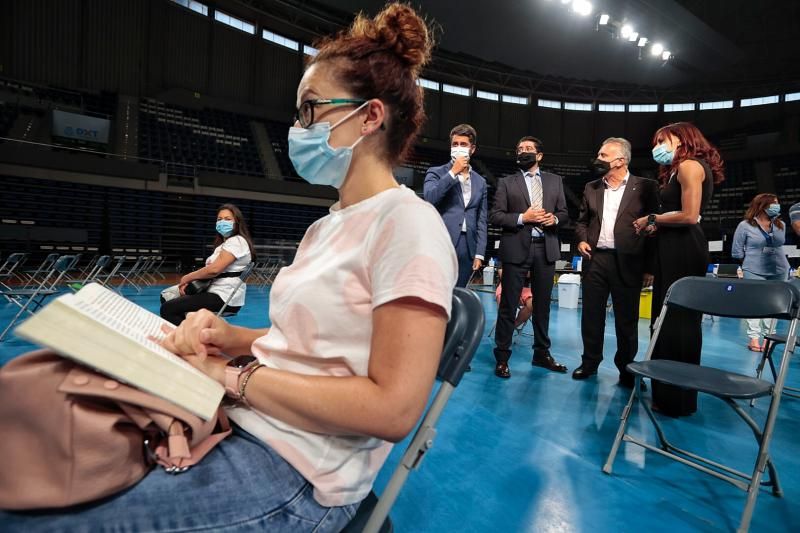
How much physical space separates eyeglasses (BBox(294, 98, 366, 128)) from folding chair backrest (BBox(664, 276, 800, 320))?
196cm

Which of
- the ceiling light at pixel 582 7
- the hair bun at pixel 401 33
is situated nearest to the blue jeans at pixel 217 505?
the hair bun at pixel 401 33

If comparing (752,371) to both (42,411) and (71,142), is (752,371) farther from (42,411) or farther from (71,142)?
(71,142)

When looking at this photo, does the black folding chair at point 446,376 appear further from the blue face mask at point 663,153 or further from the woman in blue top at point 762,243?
the woman in blue top at point 762,243

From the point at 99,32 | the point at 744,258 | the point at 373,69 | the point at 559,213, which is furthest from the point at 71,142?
the point at 744,258

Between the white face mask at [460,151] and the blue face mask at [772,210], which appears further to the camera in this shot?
the blue face mask at [772,210]

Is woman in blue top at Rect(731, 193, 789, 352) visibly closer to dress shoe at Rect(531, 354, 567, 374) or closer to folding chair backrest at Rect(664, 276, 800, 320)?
dress shoe at Rect(531, 354, 567, 374)

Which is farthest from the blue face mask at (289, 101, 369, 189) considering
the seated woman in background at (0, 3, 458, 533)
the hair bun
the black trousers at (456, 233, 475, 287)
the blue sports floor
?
the black trousers at (456, 233, 475, 287)

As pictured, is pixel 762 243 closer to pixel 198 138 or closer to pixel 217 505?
pixel 217 505

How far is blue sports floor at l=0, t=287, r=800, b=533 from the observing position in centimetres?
144

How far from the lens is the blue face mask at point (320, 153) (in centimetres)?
85

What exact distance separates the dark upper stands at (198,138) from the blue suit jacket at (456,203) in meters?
10.4

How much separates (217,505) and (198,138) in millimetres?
14697

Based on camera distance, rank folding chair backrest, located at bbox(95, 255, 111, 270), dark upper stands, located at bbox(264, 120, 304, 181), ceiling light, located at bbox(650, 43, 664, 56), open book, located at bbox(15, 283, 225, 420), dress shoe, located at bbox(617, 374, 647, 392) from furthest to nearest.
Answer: dark upper stands, located at bbox(264, 120, 304, 181)
ceiling light, located at bbox(650, 43, 664, 56)
folding chair backrest, located at bbox(95, 255, 111, 270)
dress shoe, located at bbox(617, 374, 647, 392)
open book, located at bbox(15, 283, 225, 420)

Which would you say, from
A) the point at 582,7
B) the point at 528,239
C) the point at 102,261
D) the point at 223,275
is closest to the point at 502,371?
the point at 528,239
